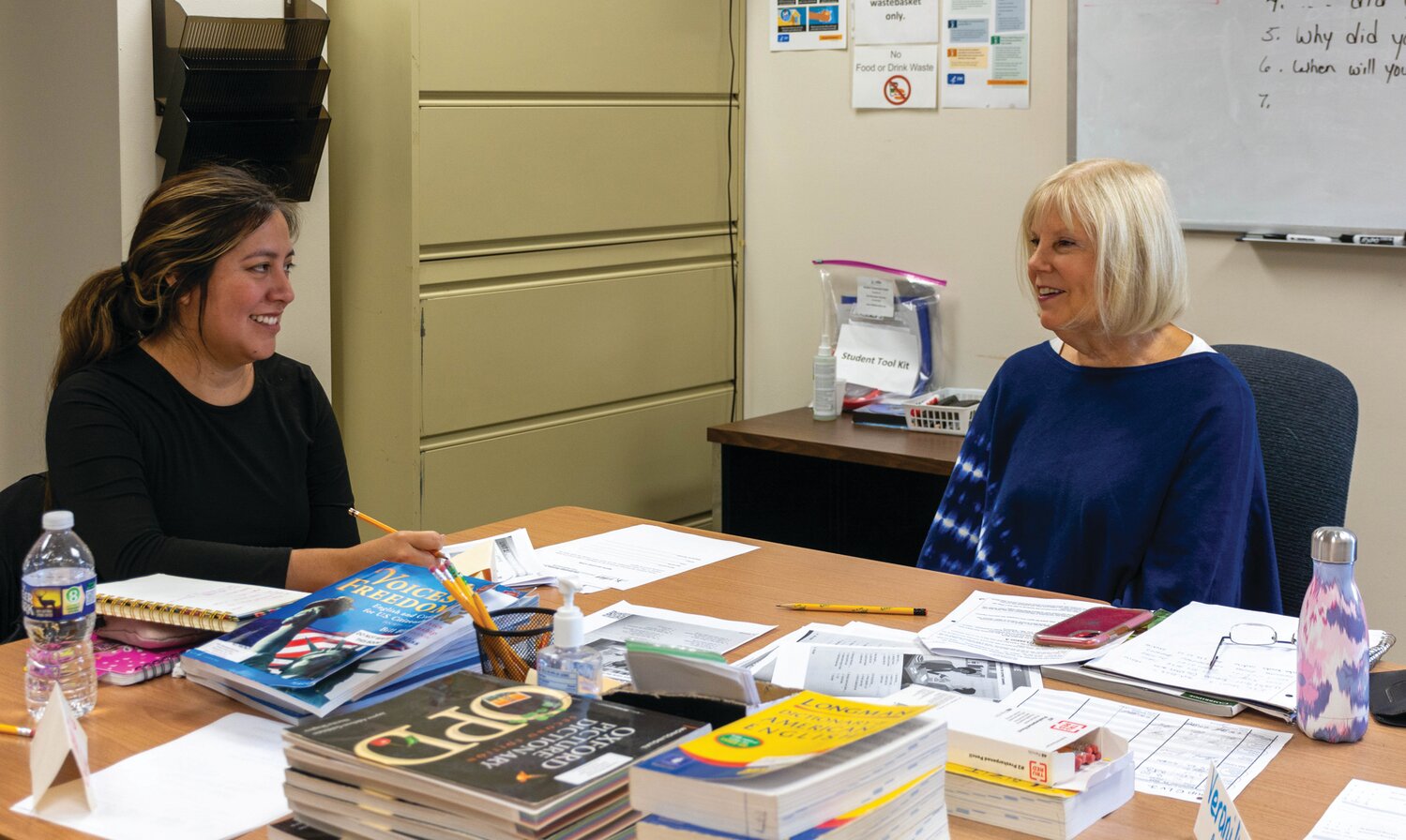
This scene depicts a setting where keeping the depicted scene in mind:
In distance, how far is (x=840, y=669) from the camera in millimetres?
1542

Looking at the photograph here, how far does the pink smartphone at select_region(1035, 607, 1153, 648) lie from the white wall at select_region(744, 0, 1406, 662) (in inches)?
55.1

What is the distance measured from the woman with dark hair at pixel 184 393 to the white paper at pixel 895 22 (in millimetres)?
1794

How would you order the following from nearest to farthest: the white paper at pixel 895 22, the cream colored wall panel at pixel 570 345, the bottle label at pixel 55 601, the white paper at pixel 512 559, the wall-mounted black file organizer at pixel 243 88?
the bottle label at pixel 55 601, the white paper at pixel 512 559, the wall-mounted black file organizer at pixel 243 88, the cream colored wall panel at pixel 570 345, the white paper at pixel 895 22

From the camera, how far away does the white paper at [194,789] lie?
1214 mm

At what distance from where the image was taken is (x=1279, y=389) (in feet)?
7.37

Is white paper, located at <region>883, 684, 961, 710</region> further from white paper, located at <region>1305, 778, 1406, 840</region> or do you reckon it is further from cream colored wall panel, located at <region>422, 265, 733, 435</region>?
cream colored wall panel, located at <region>422, 265, 733, 435</region>

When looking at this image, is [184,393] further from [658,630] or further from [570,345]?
[570,345]

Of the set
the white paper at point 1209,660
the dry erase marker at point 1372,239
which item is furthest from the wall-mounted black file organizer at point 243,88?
the dry erase marker at point 1372,239

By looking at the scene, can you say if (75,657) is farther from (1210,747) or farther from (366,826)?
(1210,747)

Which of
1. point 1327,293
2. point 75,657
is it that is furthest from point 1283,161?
point 75,657

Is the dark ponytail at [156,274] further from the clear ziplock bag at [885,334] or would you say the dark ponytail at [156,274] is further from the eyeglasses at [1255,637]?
the clear ziplock bag at [885,334]

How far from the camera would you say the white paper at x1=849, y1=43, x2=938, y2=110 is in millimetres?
3441

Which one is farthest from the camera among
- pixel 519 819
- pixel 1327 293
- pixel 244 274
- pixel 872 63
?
pixel 872 63

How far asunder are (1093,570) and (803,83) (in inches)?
75.4
